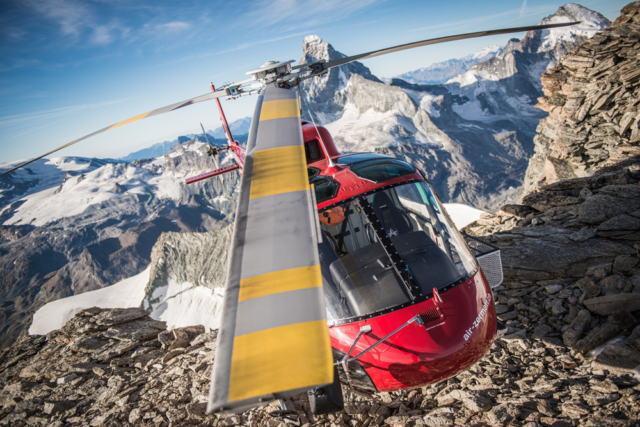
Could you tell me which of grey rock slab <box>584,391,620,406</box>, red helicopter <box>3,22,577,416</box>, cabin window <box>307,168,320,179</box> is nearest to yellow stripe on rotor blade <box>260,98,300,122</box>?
red helicopter <box>3,22,577,416</box>

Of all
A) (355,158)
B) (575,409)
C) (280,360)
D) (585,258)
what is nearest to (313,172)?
(355,158)

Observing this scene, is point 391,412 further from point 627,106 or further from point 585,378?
point 627,106


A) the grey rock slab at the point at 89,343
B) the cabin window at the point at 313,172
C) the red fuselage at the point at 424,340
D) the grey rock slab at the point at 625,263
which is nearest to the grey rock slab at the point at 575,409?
the red fuselage at the point at 424,340

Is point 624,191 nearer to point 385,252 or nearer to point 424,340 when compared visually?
point 385,252

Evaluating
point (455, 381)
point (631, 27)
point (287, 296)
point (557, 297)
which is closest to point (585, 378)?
point (455, 381)

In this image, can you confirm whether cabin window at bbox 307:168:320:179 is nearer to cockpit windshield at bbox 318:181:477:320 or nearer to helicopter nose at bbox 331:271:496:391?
cockpit windshield at bbox 318:181:477:320

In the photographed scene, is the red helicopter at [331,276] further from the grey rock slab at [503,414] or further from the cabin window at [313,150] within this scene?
the grey rock slab at [503,414]
